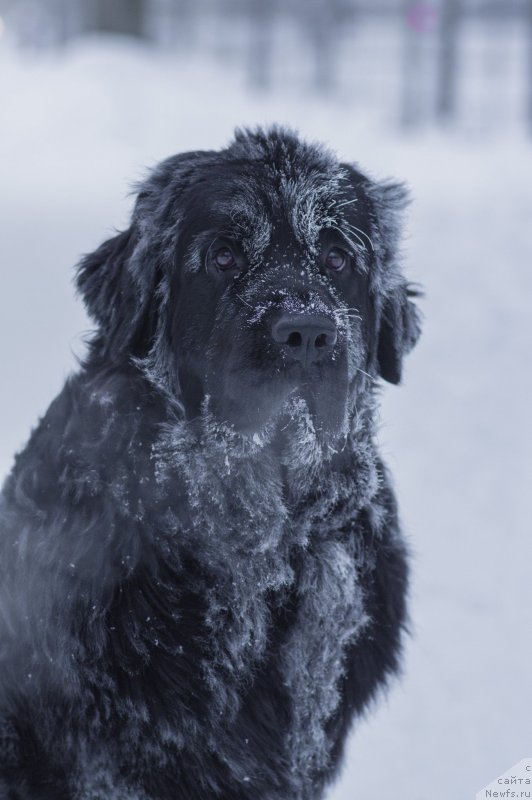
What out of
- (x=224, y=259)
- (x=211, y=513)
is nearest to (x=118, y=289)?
(x=224, y=259)

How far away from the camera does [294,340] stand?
305 centimetres

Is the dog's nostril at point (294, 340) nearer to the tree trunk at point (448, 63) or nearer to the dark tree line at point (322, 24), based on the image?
the dark tree line at point (322, 24)

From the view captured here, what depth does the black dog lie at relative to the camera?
3047 millimetres

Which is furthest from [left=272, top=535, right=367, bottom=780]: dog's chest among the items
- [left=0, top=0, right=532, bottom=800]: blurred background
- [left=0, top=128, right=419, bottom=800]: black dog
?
[left=0, top=0, right=532, bottom=800]: blurred background

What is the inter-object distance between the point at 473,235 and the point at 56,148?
188 inches

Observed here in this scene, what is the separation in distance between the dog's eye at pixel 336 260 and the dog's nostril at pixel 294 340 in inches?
23.4

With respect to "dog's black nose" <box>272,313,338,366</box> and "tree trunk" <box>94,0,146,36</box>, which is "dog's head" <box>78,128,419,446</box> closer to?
"dog's black nose" <box>272,313,338,366</box>

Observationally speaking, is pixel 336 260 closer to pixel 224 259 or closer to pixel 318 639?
pixel 224 259

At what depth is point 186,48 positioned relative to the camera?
23453 millimetres

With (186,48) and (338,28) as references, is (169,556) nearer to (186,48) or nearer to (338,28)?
(338,28)

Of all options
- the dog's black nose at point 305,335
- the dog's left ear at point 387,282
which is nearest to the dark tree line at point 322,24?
the dog's left ear at point 387,282

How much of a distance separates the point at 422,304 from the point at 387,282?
13.5 feet

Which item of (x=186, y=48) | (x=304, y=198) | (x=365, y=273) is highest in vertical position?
(x=304, y=198)

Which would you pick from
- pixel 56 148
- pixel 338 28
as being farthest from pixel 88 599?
pixel 338 28
